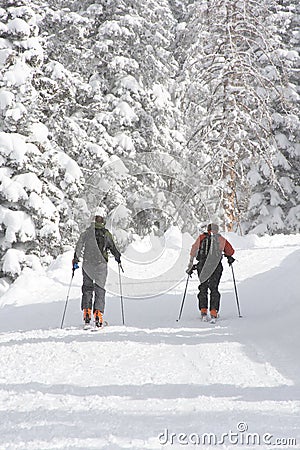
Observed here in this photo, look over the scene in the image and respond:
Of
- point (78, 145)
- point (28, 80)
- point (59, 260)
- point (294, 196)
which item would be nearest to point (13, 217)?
point (59, 260)

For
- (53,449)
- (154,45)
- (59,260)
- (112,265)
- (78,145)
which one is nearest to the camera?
(53,449)

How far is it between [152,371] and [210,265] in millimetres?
4234

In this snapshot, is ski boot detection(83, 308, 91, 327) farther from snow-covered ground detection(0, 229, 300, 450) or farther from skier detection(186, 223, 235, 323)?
skier detection(186, 223, 235, 323)

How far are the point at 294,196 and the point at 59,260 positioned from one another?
1433cm

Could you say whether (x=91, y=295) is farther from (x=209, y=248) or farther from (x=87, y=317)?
(x=209, y=248)

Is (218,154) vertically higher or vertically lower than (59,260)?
higher

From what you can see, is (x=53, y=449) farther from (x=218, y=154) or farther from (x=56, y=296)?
(x=218, y=154)

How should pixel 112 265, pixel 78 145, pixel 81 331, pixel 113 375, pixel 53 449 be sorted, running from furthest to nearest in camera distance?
1. pixel 78 145
2. pixel 112 265
3. pixel 81 331
4. pixel 113 375
5. pixel 53 449

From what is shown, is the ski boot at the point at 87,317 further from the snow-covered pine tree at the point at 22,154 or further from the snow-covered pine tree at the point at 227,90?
the snow-covered pine tree at the point at 227,90

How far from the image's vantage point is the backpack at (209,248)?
34.7 feet

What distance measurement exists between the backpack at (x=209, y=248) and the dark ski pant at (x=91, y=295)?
230cm

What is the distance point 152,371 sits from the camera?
21.6 feet

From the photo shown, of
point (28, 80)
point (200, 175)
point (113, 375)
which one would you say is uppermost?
point (28, 80)

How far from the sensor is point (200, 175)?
71.8 feet
